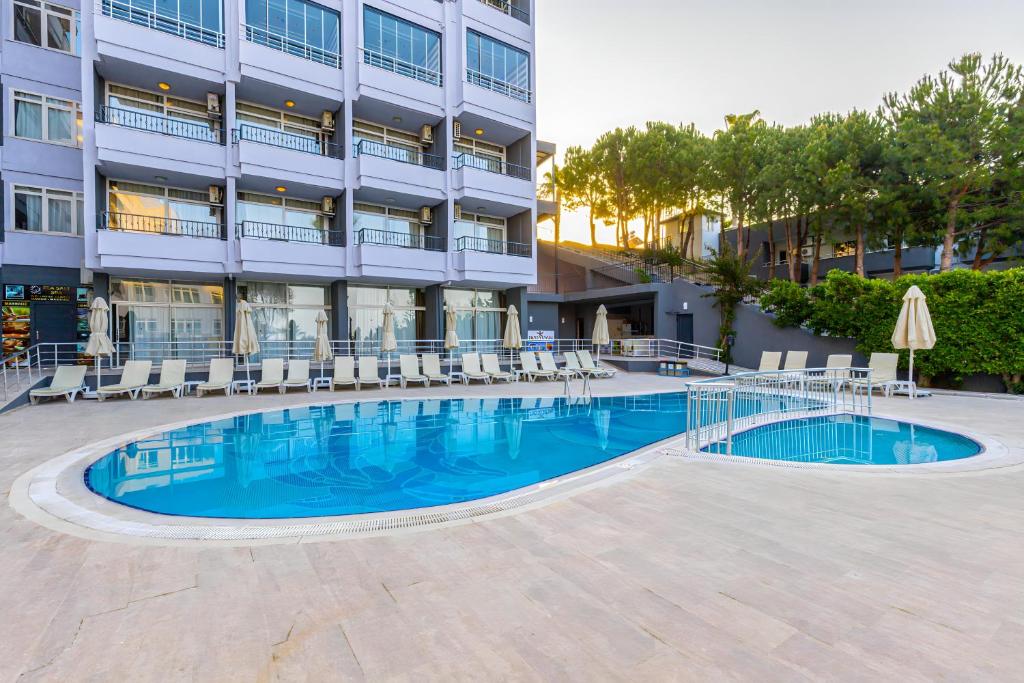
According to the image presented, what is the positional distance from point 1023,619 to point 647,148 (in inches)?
1119

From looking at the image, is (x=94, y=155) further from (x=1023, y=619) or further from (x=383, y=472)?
(x=1023, y=619)

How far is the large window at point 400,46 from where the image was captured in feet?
58.7

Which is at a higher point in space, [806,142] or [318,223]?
[806,142]

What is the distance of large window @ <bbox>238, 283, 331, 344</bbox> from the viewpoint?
17.4 meters

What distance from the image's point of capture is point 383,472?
6.49 meters

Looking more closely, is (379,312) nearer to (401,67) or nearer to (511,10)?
(401,67)

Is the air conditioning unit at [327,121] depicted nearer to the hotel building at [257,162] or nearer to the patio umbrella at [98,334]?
the hotel building at [257,162]

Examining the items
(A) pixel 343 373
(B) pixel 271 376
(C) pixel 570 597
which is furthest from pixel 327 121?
(C) pixel 570 597

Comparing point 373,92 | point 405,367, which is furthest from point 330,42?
point 405,367

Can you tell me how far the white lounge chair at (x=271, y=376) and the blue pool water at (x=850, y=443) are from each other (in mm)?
11922

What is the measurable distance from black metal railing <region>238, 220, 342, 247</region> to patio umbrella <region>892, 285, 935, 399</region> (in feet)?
54.4

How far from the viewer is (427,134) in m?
19.6

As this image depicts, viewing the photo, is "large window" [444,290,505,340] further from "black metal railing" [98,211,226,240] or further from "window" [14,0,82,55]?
"window" [14,0,82,55]

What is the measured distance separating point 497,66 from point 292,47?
787cm
